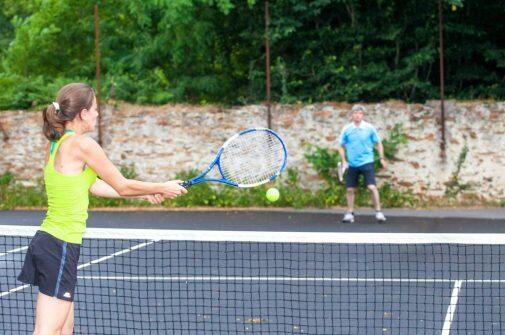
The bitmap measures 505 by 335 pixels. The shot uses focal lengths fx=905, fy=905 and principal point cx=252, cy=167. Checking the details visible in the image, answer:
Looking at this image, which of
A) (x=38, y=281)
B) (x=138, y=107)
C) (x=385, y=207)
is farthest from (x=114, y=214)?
(x=38, y=281)

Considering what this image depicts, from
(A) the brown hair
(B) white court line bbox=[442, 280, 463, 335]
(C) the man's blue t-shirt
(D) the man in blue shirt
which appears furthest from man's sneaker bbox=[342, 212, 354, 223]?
(A) the brown hair

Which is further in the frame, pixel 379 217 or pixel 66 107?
pixel 379 217

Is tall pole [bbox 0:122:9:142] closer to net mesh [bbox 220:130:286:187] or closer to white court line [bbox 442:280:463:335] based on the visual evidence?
net mesh [bbox 220:130:286:187]

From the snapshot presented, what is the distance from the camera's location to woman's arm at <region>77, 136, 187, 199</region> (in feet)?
15.4

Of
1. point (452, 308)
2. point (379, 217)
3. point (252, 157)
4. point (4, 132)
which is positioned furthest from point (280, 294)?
point (4, 132)

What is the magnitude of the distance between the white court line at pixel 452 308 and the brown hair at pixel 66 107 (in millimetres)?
3463

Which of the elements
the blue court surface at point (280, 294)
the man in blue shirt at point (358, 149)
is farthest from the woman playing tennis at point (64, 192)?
the man in blue shirt at point (358, 149)

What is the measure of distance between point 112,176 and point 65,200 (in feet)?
0.90

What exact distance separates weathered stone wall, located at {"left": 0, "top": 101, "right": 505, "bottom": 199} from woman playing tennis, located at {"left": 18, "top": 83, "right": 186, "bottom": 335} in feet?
38.5

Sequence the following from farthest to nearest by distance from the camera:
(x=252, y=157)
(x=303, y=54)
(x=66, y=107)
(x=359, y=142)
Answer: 1. (x=303, y=54)
2. (x=359, y=142)
3. (x=252, y=157)
4. (x=66, y=107)

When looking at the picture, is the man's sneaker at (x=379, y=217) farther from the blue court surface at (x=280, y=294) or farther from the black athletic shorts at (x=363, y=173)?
the blue court surface at (x=280, y=294)

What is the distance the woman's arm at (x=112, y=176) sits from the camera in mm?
4695

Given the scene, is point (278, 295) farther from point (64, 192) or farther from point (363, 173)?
point (363, 173)

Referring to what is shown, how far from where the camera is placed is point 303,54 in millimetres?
18391
